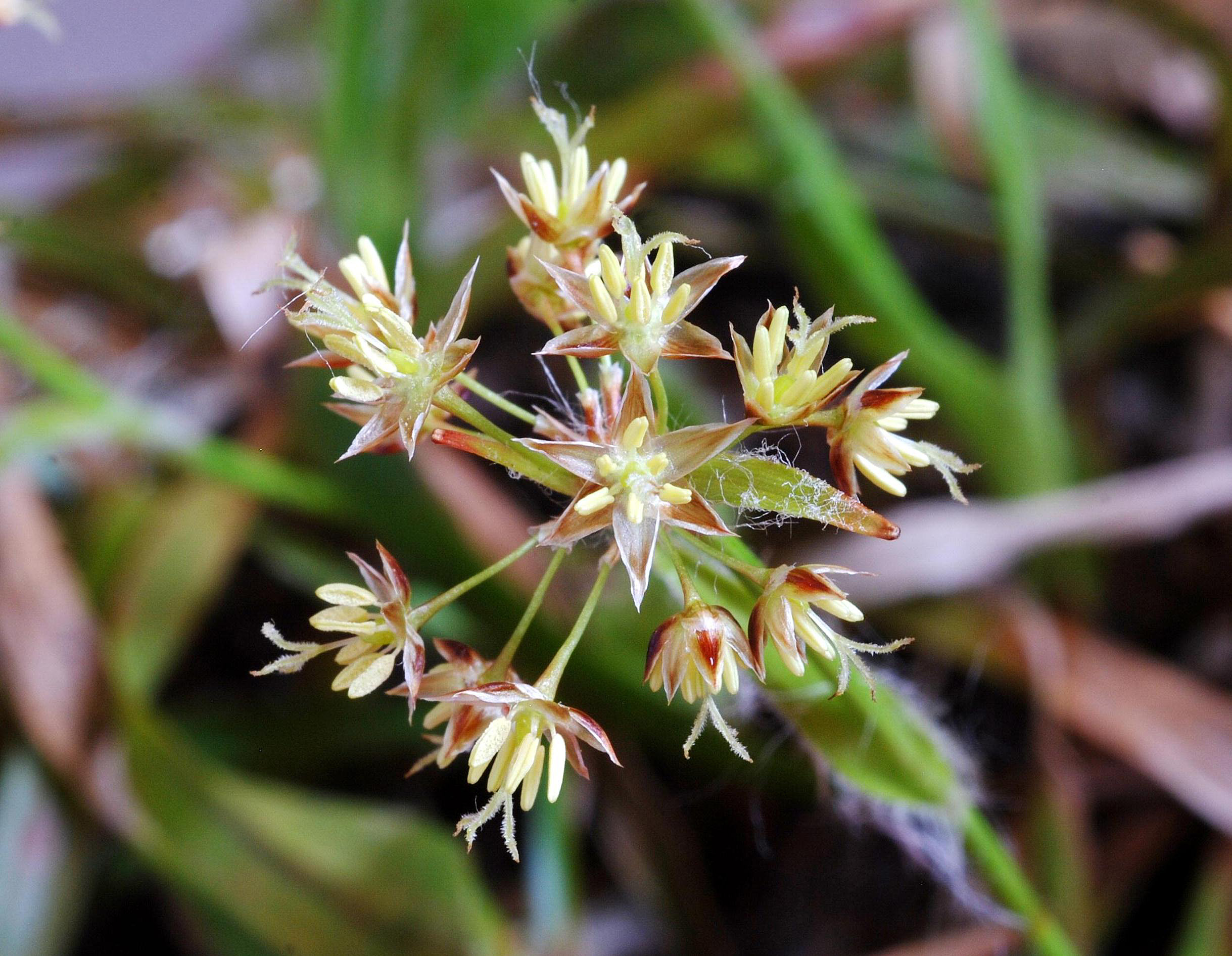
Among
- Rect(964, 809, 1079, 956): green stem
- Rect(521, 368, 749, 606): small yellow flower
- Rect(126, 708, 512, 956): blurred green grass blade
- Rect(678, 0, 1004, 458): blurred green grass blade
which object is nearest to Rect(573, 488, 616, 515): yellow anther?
Rect(521, 368, 749, 606): small yellow flower

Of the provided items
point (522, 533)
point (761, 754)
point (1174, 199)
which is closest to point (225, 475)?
point (522, 533)

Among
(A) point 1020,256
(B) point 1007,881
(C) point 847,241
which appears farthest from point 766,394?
(A) point 1020,256

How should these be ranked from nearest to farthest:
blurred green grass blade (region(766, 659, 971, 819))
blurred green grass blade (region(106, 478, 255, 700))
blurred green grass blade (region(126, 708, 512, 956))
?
blurred green grass blade (region(766, 659, 971, 819)) < blurred green grass blade (region(126, 708, 512, 956)) < blurred green grass blade (region(106, 478, 255, 700))

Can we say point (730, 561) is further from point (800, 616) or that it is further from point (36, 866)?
point (36, 866)

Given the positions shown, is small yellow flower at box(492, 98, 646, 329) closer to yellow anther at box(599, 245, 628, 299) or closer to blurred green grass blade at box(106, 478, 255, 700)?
yellow anther at box(599, 245, 628, 299)

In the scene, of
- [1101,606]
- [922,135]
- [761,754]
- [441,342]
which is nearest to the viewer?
[441,342]

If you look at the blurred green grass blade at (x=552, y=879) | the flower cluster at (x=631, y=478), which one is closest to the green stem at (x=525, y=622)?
the flower cluster at (x=631, y=478)

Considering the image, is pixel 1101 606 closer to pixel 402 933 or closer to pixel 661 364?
pixel 661 364
